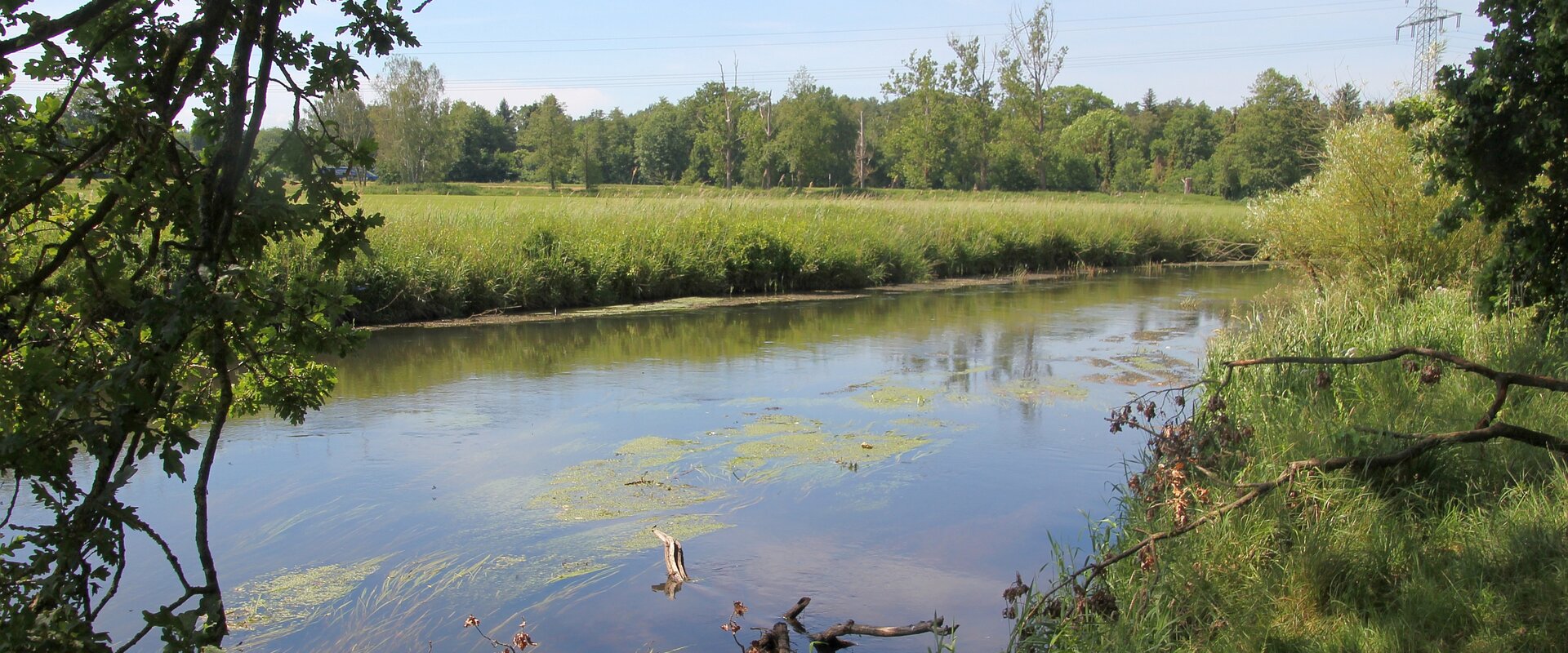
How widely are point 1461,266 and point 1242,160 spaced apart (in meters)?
44.3

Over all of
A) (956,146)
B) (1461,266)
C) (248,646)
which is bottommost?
(248,646)

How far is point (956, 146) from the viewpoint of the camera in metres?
50.7

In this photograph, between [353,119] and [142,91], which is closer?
[142,91]

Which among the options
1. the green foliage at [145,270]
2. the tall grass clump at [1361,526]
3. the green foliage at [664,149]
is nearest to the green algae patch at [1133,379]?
the tall grass clump at [1361,526]

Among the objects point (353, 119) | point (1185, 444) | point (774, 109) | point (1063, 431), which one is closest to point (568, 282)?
point (1063, 431)

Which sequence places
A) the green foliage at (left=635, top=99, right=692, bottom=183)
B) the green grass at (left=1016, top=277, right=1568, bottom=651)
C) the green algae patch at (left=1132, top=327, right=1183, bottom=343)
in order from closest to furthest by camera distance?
the green grass at (left=1016, top=277, right=1568, bottom=651), the green algae patch at (left=1132, top=327, right=1183, bottom=343), the green foliage at (left=635, top=99, right=692, bottom=183)

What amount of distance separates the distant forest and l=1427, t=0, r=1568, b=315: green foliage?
37962 millimetres

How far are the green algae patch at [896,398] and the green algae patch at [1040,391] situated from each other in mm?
755

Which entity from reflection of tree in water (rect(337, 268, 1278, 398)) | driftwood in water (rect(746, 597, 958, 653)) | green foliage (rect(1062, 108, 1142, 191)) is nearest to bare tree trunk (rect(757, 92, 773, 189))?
green foliage (rect(1062, 108, 1142, 191))

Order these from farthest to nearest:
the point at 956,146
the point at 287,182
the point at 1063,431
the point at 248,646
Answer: the point at 956,146, the point at 1063,431, the point at 248,646, the point at 287,182

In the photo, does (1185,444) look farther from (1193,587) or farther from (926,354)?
(926,354)

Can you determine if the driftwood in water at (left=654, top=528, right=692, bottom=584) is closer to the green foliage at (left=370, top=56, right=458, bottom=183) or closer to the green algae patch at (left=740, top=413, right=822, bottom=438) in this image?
the green algae patch at (left=740, top=413, right=822, bottom=438)

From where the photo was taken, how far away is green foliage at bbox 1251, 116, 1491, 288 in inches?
453

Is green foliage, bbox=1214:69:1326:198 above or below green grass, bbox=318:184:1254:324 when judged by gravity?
above
